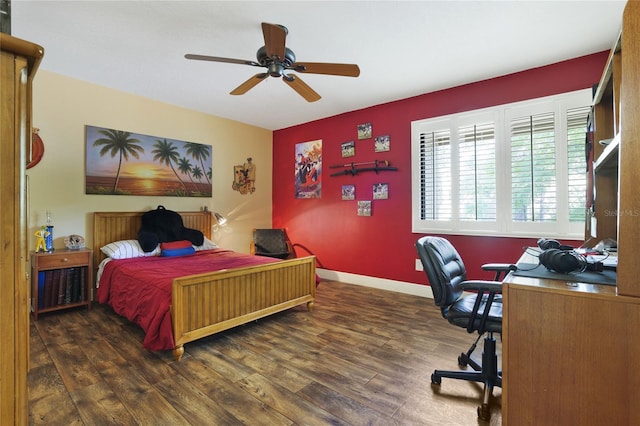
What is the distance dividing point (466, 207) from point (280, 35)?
2771mm

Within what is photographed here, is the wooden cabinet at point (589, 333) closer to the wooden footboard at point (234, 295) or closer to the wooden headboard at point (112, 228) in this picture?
the wooden footboard at point (234, 295)

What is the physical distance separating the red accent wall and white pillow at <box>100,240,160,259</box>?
239 cm

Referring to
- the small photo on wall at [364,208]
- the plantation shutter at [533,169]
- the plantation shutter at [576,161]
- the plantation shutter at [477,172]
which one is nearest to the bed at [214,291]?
the small photo on wall at [364,208]

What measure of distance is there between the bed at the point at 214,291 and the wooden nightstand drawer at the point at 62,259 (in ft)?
0.78

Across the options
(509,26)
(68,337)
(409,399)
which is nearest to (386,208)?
(509,26)

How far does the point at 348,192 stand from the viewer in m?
4.57

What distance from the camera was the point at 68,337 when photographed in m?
2.59

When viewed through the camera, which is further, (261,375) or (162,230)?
(162,230)

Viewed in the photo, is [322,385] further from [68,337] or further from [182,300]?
[68,337]

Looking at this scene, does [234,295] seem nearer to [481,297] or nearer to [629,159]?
[481,297]

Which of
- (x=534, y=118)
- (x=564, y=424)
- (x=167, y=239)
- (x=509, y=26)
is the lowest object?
(x=564, y=424)

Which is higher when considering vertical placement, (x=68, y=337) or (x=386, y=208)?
(x=386, y=208)

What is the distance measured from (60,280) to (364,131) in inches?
160

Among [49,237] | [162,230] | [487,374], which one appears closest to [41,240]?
[49,237]
